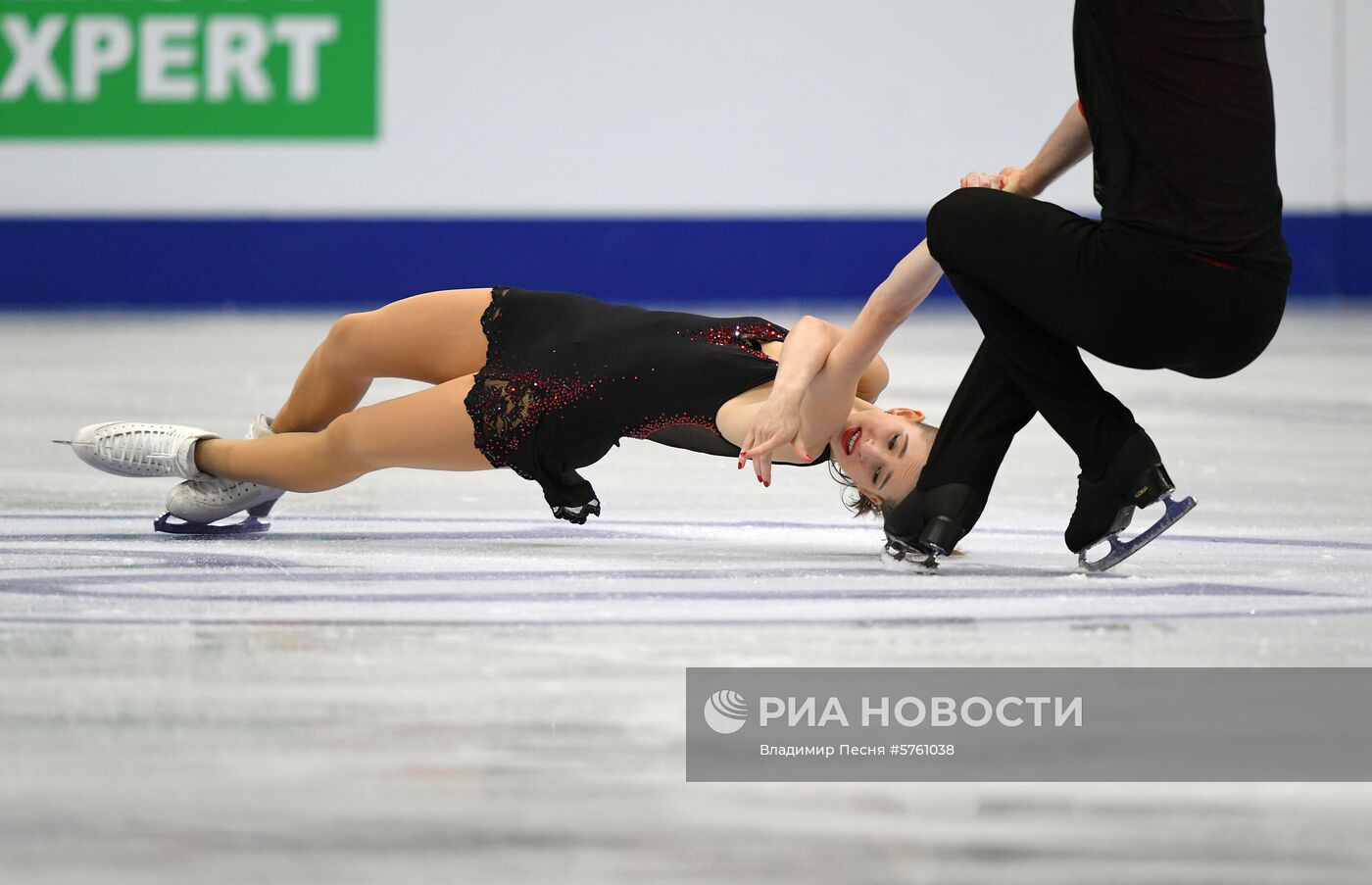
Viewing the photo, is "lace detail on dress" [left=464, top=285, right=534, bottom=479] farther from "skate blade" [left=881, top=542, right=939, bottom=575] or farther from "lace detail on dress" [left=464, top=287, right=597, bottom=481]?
"skate blade" [left=881, top=542, right=939, bottom=575]

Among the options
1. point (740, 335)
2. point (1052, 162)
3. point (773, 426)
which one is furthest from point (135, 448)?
point (1052, 162)

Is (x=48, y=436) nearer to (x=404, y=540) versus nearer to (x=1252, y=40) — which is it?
(x=404, y=540)

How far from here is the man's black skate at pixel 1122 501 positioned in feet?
7.69

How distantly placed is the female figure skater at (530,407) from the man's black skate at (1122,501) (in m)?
0.25

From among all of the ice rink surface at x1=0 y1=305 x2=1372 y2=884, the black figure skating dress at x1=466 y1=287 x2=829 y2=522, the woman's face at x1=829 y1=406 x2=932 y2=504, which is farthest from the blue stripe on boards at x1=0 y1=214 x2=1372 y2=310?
the woman's face at x1=829 y1=406 x2=932 y2=504

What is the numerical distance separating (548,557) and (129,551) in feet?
1.96

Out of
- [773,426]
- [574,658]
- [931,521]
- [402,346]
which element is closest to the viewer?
[574,658]

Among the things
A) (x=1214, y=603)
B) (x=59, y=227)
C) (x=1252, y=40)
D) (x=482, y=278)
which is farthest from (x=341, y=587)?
(x=59, y=227)

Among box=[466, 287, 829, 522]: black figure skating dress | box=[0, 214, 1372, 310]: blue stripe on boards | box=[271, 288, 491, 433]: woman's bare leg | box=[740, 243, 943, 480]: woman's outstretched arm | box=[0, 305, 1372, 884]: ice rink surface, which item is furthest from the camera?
box=[0, 214, 1372, 310]: blue stripe on boards

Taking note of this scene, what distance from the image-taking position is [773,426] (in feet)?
7.54

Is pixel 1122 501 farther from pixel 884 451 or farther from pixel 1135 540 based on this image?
pixel 884 451

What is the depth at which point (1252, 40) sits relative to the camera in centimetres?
216

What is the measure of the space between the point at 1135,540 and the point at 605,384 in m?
0.76

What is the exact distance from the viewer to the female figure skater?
253cm
